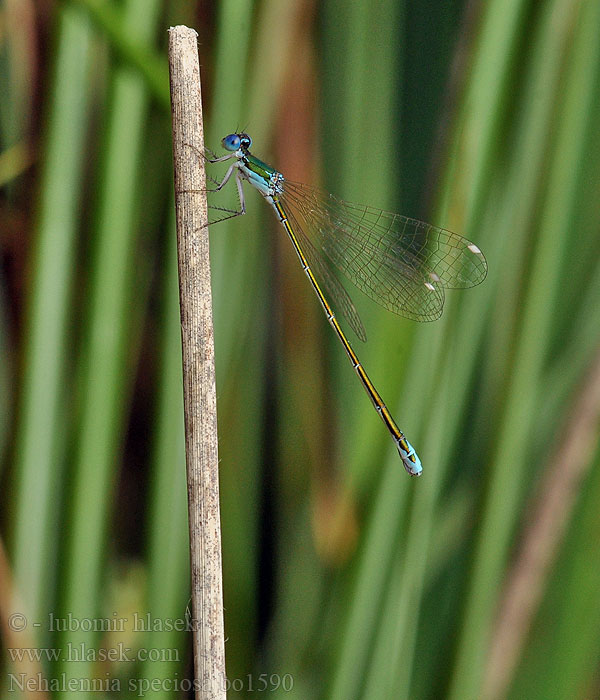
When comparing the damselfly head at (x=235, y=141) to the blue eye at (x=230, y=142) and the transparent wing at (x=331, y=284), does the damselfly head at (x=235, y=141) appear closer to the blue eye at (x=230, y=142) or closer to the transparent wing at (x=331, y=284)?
the blue eye at (x=230, y=142)

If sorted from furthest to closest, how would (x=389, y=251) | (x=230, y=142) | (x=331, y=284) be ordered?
1. (x=389, y=251)
2. (x=331, y=284)
3. (x=230, y=142)

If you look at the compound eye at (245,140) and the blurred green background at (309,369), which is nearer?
the blurred green background at (309,369)

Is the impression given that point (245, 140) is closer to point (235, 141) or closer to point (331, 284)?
point (235, 141)

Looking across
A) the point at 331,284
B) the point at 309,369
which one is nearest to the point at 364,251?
the point at 331,284

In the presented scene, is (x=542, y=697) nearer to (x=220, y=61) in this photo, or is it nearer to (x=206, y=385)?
(x=206, y=385)

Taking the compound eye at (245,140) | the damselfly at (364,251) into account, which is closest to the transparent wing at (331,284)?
the damselfly at (364,251)

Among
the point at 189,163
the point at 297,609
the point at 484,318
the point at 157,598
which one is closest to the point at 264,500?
the point at 297,609
